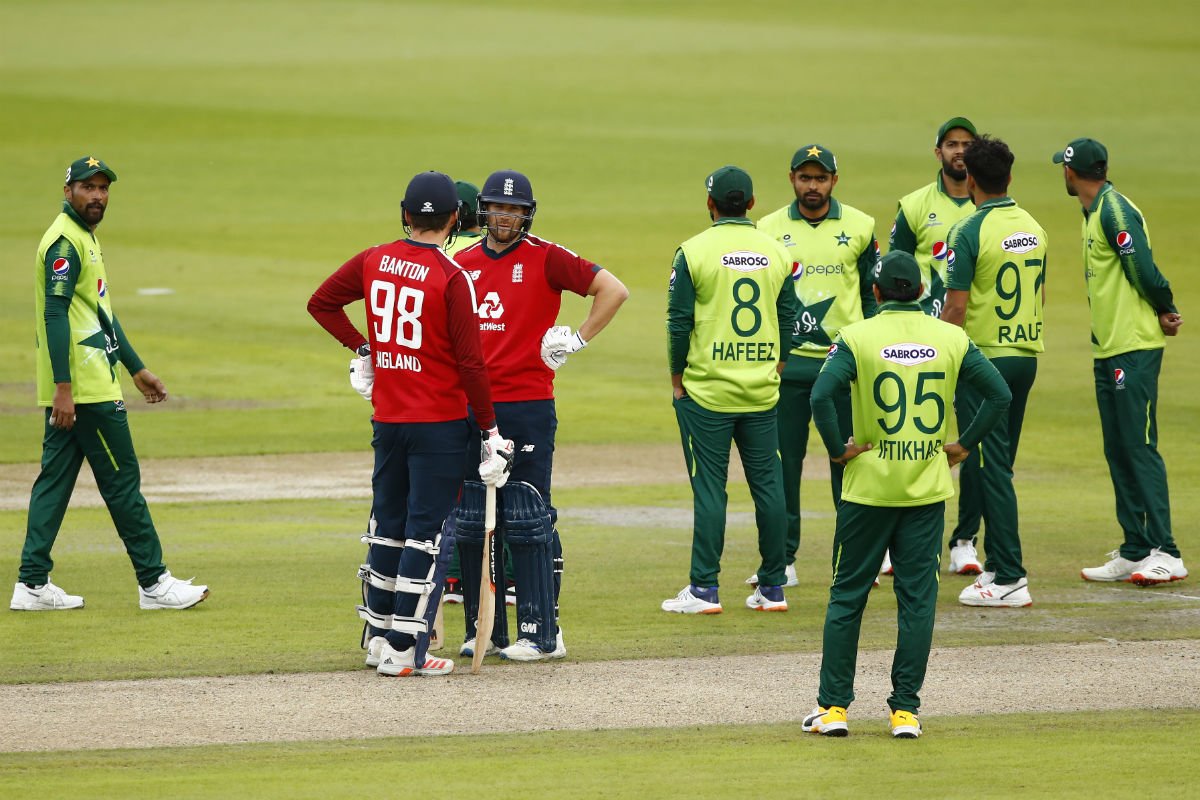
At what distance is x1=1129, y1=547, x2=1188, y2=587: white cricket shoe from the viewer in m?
10.2

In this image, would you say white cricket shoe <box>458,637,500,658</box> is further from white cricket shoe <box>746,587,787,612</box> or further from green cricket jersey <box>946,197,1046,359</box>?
green cricket jersey <box>946,197,1046,359</box>

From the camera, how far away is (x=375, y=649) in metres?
8.31

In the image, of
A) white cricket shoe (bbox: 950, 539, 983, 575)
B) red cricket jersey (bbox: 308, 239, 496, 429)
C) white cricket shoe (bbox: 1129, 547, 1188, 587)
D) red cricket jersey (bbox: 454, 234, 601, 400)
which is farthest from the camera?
white cricket shoe (bbox: 950, 539, 983, 575)

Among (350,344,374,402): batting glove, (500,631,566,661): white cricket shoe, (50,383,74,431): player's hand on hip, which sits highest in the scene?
(350,344,374,402): batting glove

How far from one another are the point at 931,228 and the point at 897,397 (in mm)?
3934

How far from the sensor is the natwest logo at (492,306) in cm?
882

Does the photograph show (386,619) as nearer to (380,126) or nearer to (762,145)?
(762,145)

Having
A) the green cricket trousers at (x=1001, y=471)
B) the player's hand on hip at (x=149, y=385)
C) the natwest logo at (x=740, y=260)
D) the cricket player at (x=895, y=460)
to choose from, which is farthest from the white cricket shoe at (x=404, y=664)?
the green cricket trousers at (x=1001, y=471)

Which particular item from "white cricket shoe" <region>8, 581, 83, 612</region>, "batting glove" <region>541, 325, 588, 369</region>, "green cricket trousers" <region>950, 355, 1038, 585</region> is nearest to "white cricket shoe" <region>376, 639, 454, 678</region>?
"batting glove" <region>541, 325, 588, 369</region>

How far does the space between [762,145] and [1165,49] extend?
848 inches

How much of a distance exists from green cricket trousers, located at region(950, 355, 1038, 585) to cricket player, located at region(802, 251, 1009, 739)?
2.48m

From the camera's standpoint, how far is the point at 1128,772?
256 inches

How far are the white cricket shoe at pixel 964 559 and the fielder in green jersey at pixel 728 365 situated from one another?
1660 millimetres

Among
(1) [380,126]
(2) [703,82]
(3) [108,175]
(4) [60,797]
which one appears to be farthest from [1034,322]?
(2) [703,82]
